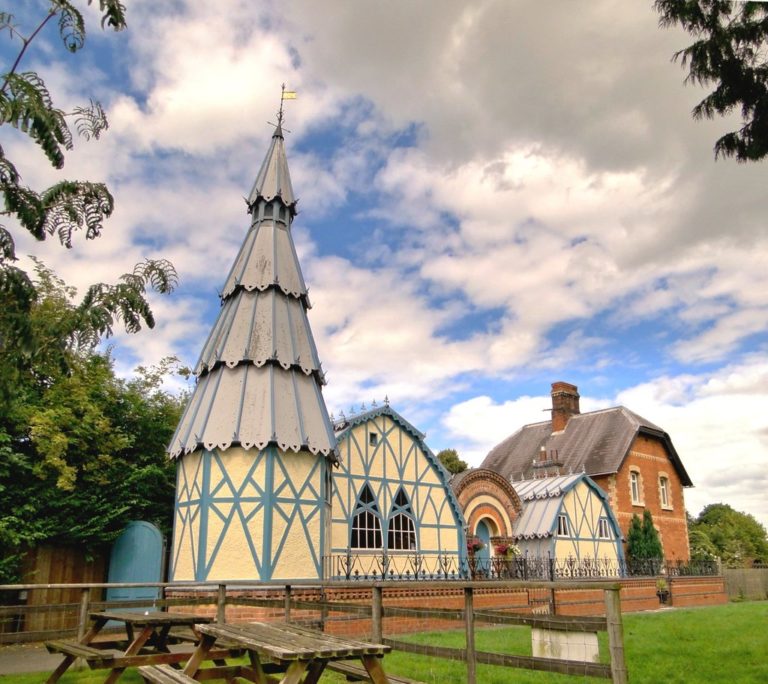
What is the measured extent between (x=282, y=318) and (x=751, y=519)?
2401 inches

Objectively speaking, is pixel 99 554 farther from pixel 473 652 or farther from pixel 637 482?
pixel 637 482

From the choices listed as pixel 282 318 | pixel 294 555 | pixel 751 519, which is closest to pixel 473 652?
pixel 294 555

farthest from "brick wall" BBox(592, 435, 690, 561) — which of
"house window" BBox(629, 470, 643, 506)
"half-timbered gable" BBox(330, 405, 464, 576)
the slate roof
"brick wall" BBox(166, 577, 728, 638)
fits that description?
"half-timbered gable" BBox(330, 405, 464, 576)

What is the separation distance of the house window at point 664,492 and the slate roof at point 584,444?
140 cm

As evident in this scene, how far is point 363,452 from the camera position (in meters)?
17.3

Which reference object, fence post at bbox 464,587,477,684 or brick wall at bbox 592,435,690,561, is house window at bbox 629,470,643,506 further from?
fence post at bbox 464,587,477,684

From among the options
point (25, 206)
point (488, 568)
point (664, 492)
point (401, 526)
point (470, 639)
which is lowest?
point (470, 639)

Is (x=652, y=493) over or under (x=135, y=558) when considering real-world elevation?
over

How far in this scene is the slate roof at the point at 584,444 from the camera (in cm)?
2814

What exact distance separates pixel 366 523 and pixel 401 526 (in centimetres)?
120

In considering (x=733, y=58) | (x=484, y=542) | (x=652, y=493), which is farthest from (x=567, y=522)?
(x=733, y=58)

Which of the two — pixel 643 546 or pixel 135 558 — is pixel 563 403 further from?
pixel 135 558

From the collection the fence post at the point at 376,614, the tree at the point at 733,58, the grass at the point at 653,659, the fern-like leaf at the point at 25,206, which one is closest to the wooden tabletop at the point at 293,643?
the fence post at the point at 376,614

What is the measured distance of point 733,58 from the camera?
830 cm
